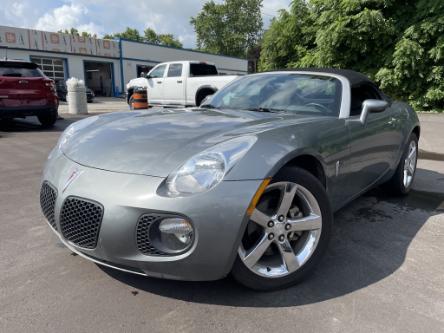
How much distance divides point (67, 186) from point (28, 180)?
2.97m

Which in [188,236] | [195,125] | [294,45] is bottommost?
[188,236]

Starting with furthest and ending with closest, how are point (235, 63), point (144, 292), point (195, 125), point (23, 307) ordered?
point (235, 63) → point (195, 125) → point (144, 292) → point (23, 307)

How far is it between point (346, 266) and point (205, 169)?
1286 millimetres

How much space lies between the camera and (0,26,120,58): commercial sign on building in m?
25.1

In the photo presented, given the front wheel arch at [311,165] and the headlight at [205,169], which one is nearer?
the headlight at [205,169]

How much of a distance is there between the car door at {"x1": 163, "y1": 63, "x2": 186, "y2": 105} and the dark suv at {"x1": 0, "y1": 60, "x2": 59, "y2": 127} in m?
4.31

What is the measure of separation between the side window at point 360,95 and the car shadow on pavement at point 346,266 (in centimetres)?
100

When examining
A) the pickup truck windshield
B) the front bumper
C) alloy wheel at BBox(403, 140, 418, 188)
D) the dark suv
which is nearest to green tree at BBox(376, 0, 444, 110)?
the pickup truck windshield

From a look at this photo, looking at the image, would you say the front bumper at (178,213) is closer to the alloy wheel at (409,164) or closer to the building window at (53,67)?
the alloy wheel at (409,164)

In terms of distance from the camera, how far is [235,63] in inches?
1751

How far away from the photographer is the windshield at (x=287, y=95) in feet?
10.4

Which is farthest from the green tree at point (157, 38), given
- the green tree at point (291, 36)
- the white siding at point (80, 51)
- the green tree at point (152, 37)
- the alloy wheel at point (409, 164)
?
the alloy wheel at point (409, 164)

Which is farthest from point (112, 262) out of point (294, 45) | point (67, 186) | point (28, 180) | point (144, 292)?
point (294, 45)

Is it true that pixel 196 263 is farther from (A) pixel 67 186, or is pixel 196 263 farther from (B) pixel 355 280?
(B) pixel 355 280
